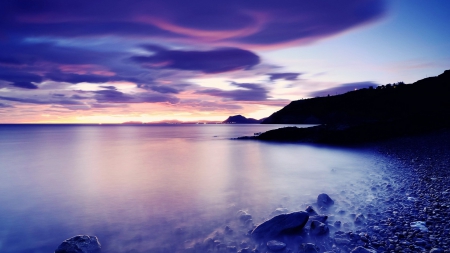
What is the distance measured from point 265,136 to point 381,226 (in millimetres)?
38431

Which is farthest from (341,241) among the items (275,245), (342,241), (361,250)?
(275,245)

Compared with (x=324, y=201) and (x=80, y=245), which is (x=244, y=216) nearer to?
(x=324, y=201)

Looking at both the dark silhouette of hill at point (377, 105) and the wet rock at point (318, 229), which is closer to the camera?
the wet rock at point (318, 229)

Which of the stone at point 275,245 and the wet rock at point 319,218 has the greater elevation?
the wet rock at point 319,218

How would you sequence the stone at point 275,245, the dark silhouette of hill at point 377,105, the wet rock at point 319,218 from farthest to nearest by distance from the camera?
the dark silhouette of hill at point 377,105 → the wet rock at point 319,218 → the stone at point 275,245

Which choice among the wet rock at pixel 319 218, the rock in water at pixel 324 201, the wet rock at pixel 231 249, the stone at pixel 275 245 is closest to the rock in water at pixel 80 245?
the wet rock at pixel 231 249

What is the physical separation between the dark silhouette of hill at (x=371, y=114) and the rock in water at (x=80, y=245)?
32.7 meters

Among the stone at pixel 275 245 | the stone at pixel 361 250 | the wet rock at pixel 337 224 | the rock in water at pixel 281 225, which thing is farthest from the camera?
the wet rock at pixel 337 224

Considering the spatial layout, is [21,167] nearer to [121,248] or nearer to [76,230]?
[76,230]

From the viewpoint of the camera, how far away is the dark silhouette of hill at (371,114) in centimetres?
3183

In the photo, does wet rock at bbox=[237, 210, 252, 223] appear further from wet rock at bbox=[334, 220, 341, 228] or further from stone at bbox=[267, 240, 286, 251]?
wet rock at bbox=[334, 220, 341, 228]

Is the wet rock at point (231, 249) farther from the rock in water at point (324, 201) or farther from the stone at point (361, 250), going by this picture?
the rock in water at point (324, 201)

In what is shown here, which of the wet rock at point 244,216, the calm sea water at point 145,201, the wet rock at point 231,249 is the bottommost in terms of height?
the calm sea water at point 145,201

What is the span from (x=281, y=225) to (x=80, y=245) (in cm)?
473
